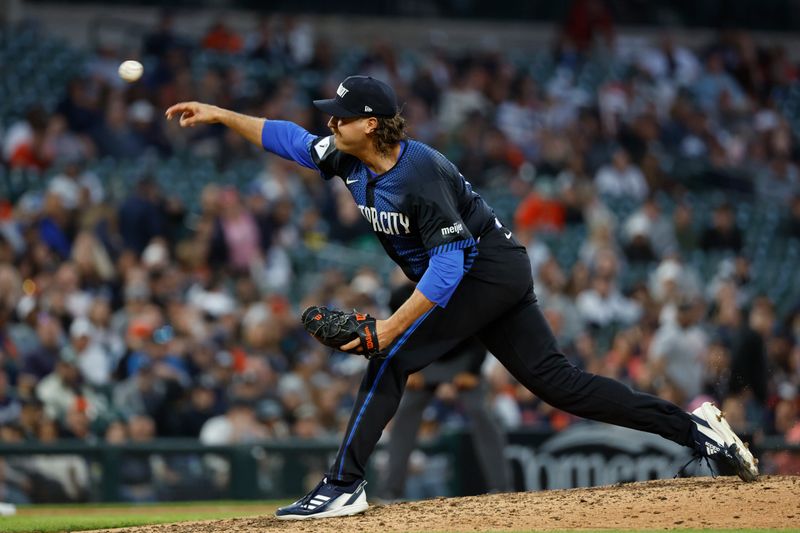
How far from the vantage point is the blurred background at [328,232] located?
10.4 metres

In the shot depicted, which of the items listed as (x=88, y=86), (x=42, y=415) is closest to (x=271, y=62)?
(x=88, y=86)

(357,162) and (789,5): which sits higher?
(789,5)

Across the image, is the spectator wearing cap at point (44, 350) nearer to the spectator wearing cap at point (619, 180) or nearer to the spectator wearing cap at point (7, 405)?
the spectator wearing cap at point (7, 405)

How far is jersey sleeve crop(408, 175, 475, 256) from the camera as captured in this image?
560 cm

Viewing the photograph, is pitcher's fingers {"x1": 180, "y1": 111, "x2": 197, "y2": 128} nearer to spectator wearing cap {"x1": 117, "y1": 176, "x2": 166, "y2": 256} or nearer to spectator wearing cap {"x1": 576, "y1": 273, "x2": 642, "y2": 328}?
spectator wearing cap {"x1": 117, "y1": 176, "x2": 166, "y2": 256}

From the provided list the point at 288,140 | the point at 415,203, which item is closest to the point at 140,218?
the point at 288,140

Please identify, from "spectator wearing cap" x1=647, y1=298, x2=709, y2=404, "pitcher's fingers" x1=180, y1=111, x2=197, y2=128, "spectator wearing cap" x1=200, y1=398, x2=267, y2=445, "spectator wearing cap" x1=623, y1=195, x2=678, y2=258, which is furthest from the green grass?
"spectator wearing cap" x1=623, y1=195, x2=678, y2=258

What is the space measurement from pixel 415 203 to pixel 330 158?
1.82 feet

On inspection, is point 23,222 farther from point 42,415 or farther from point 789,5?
point 789,5

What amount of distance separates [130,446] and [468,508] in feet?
14.9

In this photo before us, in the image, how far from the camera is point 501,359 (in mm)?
6137

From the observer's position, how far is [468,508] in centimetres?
608

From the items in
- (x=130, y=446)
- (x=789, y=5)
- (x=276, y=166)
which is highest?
(x=789, y=5)

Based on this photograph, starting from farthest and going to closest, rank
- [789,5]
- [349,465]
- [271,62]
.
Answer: [789,5] → [271,62] → [349,465]
